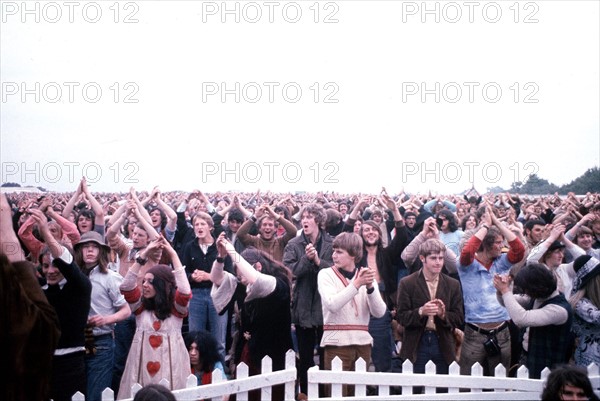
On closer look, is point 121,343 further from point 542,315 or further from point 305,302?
point 542,315

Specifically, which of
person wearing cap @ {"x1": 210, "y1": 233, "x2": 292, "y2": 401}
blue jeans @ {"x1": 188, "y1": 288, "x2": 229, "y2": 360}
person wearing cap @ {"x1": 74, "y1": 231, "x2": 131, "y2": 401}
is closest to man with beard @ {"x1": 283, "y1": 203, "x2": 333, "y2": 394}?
person wearing cap @ {"x1": 210, "y1": 233, "x2": 292, "y2": 401}

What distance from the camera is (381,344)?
6.09 meters

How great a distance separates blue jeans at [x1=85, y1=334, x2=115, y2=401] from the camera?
4742mm

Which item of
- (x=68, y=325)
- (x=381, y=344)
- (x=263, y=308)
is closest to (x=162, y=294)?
(x=68, y=325)

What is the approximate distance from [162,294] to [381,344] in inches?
98.9

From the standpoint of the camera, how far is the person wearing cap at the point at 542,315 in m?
4.53

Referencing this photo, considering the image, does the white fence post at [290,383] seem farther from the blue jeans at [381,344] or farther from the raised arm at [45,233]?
the blue jeans at [381,344]

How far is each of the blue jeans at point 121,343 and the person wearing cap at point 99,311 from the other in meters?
0.46

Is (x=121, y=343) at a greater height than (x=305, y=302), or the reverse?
(x=305, y=302)

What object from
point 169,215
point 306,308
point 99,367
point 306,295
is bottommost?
point 99,367

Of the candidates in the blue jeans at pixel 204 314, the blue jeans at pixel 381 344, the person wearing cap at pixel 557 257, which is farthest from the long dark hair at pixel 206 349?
the person wearing cap at pixel 557 257

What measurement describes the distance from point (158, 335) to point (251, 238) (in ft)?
9.88

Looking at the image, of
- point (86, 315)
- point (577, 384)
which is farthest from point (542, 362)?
point (86, 315)

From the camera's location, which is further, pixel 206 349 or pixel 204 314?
pixel 204 314
